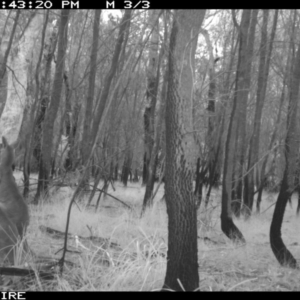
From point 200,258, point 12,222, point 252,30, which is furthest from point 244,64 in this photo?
point 12,222

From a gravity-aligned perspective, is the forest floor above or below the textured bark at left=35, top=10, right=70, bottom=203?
below

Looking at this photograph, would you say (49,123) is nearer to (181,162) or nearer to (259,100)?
(259,100)

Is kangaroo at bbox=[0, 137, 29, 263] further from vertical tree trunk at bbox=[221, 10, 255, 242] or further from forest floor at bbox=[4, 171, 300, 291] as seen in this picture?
vertical tree trunk at bbox=[221, 10, 255, 242]

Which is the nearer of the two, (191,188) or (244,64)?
(191,188)

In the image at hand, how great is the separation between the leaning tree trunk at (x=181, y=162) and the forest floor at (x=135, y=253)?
0.41 metres

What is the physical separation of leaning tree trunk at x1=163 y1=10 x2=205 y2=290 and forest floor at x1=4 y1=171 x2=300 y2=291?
0.41m

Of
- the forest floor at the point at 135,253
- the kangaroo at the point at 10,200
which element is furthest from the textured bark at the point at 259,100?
the kangaroo at the point at 10,200

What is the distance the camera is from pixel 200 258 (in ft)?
18.1


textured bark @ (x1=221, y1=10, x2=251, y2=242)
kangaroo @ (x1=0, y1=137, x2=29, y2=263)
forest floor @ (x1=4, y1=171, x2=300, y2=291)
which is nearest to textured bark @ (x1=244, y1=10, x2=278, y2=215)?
forest floor @ (x1=4, y1=171, x2=300, y2=291)

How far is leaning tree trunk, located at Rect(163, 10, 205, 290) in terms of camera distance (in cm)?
352

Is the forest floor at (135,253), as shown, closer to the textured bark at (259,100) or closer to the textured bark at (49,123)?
the textured bark at (49,123)

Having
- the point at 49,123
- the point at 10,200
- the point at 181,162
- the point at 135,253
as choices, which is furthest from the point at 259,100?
the point at 181,162

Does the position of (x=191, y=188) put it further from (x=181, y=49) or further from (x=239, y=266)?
(x=239, y=266)
